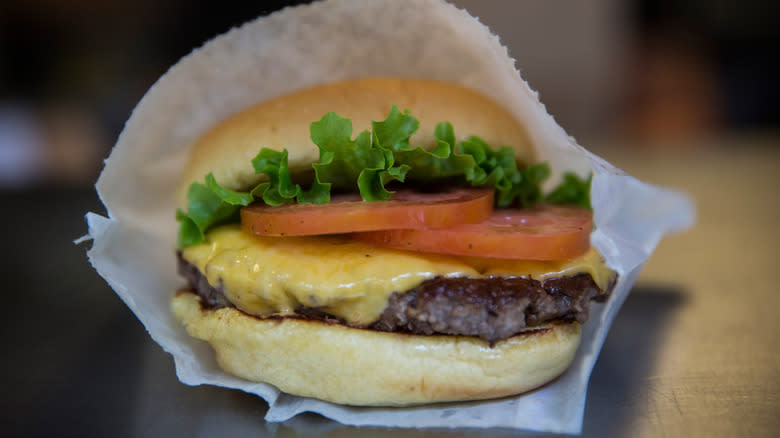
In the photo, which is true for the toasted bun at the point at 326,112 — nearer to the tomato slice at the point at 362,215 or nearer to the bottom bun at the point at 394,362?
the tomato slice at the point at 362,215

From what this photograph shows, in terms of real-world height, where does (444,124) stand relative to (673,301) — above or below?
above

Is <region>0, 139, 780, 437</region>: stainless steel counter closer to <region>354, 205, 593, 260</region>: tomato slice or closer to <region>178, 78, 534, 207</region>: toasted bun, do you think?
<region>354, 205, 593, 260</region>: tomato slice

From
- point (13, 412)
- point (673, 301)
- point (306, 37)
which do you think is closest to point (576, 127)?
point (673, 301)

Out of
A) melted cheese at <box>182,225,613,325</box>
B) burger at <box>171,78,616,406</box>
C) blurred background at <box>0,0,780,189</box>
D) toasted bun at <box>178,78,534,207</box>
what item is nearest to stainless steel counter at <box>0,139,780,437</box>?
burger at <box>171,78,616,406</box>

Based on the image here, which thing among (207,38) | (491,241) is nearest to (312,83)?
(491,241)

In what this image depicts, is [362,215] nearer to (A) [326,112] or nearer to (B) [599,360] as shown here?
(A) [326,112]

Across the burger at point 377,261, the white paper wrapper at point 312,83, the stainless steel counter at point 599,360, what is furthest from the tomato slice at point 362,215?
the stainless steel counter at point 599,360

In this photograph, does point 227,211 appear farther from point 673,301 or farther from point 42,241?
point 42,241
